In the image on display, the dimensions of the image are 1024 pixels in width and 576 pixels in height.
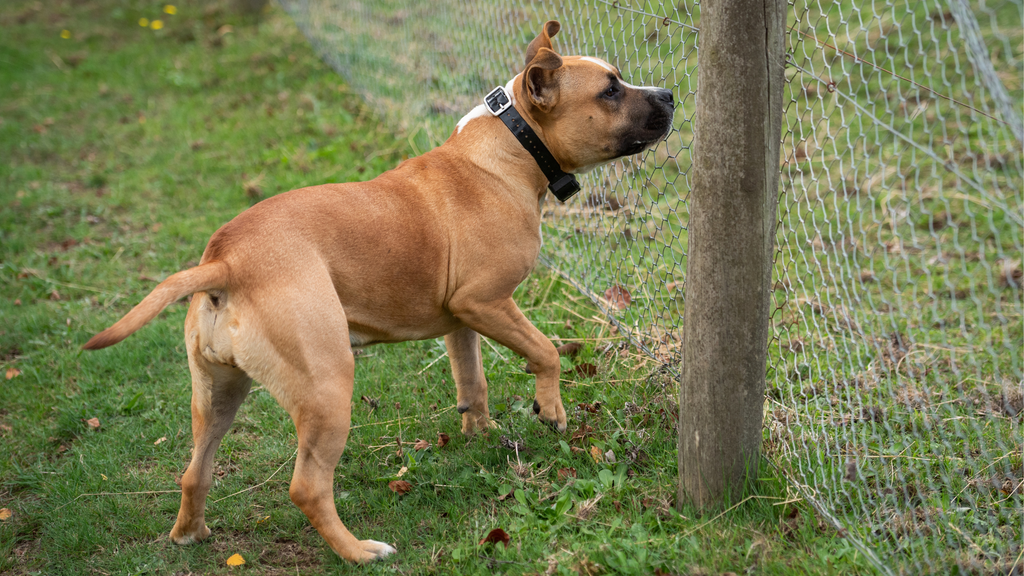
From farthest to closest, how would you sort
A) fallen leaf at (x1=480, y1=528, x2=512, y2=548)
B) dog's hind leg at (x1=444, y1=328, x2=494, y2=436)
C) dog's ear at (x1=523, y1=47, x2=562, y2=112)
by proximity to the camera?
dog's hind leg at (x1=444, y1=328, x2=494, y2=436) → dog's ear at (x1=523, y1=47, x2=562, y2=112) → fallen leaf at (x1=480, y1=528, x2=512, y2=548)

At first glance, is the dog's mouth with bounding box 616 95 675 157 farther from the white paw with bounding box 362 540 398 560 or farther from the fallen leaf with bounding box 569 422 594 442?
the white paw with bounding box 362 540 398 560

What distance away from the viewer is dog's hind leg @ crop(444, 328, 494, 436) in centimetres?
372

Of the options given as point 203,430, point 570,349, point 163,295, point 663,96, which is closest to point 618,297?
point 570,349

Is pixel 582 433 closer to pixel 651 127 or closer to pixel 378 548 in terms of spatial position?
pixel 378 548

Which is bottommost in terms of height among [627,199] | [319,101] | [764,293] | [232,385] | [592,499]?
[319,101]

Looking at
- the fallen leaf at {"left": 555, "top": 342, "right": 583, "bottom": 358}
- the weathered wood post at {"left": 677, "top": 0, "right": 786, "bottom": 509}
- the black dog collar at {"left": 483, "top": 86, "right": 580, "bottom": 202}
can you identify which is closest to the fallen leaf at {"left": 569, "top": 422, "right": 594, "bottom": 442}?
the weathered wood post at {"left": 677, "top": 0, "right": 786, "bottom": 509}

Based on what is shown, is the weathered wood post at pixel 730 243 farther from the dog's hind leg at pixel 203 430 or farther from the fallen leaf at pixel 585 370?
the dog's hind leg at pixel 203 430

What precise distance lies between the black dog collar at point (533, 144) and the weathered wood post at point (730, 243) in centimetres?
89

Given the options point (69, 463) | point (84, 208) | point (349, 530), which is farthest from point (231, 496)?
point (84, 208)

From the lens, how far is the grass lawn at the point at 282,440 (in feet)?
9.31

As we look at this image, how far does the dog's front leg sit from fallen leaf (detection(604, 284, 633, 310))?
947 mm

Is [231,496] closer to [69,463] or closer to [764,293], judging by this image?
[69,463]

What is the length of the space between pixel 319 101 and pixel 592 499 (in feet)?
21.7

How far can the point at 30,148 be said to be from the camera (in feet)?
27.7
